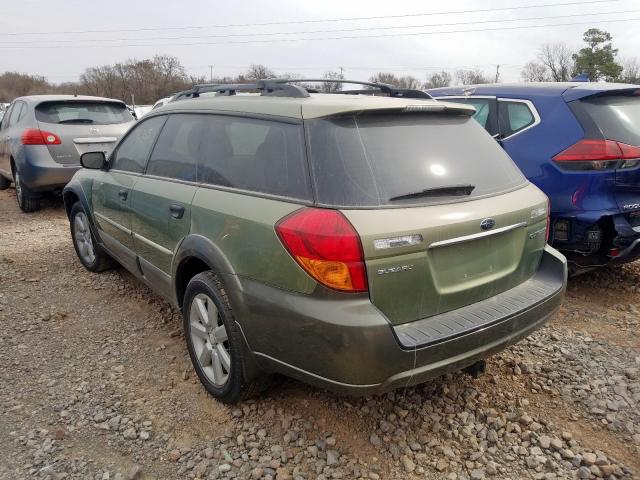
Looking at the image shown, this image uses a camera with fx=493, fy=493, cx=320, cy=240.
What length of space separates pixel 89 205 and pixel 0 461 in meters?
2.55

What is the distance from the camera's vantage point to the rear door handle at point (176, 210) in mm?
2848

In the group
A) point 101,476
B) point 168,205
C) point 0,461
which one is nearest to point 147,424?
point 101,476

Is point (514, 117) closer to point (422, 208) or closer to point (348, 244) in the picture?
point (422, 208)

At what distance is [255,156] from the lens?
99.4 inches

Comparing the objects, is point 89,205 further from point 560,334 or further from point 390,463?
point 560,334

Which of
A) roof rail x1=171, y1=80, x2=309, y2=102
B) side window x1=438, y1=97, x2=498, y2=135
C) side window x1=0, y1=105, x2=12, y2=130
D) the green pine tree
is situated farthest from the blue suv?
the green pine tree

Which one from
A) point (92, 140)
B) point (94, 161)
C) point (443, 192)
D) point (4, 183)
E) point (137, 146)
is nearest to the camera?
point (443, 192)

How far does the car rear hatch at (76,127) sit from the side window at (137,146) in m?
3.19

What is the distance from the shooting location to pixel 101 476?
2.26 meters

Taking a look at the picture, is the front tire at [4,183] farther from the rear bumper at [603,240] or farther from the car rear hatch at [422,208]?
the rear bumper at [603,240]

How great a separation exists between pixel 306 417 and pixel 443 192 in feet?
4.48

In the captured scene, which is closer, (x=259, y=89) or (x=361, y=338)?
(x=361, y=338)

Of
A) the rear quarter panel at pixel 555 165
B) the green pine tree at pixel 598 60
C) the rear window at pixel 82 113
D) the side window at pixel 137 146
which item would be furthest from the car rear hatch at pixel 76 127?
the green pine tree at pixel 598 60

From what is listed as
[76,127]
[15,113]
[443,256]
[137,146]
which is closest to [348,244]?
[443,256]
